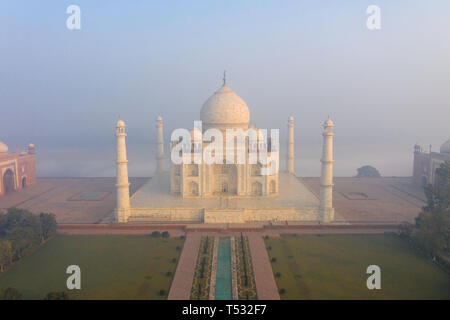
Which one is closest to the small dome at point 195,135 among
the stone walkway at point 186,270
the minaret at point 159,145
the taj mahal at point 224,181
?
the taj mahal at point 224,181

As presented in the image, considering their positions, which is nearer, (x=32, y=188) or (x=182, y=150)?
(x=182, y=150)

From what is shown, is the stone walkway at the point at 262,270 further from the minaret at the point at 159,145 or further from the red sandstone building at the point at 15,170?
the red sandstone building at the point at 15,170

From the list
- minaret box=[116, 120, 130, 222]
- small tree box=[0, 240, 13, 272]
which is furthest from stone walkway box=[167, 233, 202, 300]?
small tree box=[0, 240, 13, 272]

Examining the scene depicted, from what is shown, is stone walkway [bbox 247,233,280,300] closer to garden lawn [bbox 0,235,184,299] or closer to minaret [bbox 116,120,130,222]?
garden lawn [bbox 0,235,184,299]

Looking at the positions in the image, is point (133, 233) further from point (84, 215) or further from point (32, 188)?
point (32, 188)

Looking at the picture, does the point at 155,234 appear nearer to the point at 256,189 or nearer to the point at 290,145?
the point at 256,189
